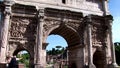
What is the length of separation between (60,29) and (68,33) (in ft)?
2.82

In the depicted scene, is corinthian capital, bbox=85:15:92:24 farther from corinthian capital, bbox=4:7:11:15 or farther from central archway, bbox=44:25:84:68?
corinthian capital, bbox=4:7:11:15

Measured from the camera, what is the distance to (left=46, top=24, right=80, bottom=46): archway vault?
15.0 m

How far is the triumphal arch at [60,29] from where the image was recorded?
43.2ft

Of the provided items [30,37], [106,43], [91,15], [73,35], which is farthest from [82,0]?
[30,37]

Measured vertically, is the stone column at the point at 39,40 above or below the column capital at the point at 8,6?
below

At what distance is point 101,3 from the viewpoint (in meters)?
17.5

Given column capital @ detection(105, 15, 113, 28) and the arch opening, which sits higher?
column capital @ detection(105, 15, 113, 28)

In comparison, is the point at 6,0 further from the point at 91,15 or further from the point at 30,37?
the point at 91,15

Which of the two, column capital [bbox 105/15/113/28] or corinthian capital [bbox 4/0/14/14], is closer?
corinthian capital [bbox 4/0/14/14]

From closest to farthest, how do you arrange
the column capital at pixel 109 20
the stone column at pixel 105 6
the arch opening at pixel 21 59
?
1. the arch opening at pixel 21 59
2. the column capital at pixel 109 20
3. the stone column at pixel 105 6

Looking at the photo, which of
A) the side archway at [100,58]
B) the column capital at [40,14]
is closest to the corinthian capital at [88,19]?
the side archway at [100,58]

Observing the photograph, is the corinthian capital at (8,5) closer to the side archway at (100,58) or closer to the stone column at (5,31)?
the stone column at (5,31)


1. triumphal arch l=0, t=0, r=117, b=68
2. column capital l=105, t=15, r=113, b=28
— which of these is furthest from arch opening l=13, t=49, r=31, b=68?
column capital l=105, t=15, r=113, b=28

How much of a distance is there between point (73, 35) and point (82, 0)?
3.23m
